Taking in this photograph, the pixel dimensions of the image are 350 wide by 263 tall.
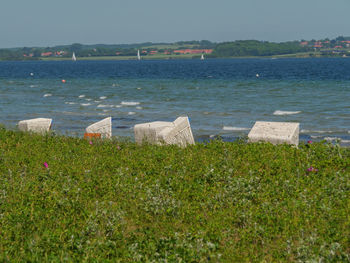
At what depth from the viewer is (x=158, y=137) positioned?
1498 cm

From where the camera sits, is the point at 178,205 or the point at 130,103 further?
the point at 130,103

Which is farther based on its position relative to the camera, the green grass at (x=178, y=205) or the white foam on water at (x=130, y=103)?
the white foam on water at (x=130, y=103)

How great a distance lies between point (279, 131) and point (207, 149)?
262 centimetres

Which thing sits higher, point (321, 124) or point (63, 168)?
point (63, 168)

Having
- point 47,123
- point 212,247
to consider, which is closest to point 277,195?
point 212,247

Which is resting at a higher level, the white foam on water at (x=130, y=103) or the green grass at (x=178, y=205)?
the green grass at (x=178, y=205)

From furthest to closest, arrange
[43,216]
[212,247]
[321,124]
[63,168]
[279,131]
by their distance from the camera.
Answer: [321,124], [279,131], [63,168], [43,216], [212,247]

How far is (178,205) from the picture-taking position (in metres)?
8.40

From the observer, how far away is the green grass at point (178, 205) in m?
6.59

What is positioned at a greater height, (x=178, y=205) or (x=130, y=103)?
(x=178, y=205)

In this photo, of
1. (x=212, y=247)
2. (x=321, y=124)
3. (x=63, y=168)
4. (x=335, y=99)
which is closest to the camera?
(x=212, y=247)

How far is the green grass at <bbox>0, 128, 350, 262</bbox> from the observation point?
259 inches

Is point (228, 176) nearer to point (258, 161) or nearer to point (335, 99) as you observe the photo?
point (258, 161)

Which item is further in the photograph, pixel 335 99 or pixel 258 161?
pixel 335 99
